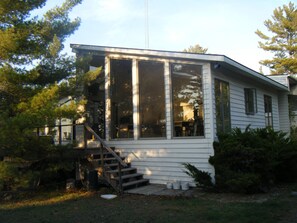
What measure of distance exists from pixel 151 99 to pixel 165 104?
63 cm

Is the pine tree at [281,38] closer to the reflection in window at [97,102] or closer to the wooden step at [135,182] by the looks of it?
the reflection in window at [97,102]

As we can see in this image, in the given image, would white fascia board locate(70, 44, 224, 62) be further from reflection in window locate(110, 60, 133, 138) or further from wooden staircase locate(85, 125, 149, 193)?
wooden staircase locate(85, 125, 149, 193)

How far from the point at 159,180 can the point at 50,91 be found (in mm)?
4033

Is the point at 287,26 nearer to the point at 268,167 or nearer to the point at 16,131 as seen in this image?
the point at 268,167

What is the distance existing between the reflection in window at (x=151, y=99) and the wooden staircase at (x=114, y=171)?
1.26 m

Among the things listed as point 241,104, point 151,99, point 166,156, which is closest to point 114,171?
point 166,156

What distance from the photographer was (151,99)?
1017 centimetres

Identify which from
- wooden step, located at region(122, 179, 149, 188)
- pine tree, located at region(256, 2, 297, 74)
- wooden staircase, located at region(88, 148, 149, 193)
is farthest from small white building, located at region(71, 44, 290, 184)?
pine tree, located at region(256, 2, 297, 74)

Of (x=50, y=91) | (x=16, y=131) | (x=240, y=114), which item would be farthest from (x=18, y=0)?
(x=240, y=114)

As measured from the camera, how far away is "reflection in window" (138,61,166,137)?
989cm

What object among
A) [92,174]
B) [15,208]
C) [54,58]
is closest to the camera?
[15,208]

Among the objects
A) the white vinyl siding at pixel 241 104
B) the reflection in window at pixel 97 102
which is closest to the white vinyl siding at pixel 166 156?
the reflection in window at pixel 97 102

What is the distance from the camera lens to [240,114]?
1116 centimetres

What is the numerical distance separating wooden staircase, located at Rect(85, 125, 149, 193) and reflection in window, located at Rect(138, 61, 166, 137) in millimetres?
1263
